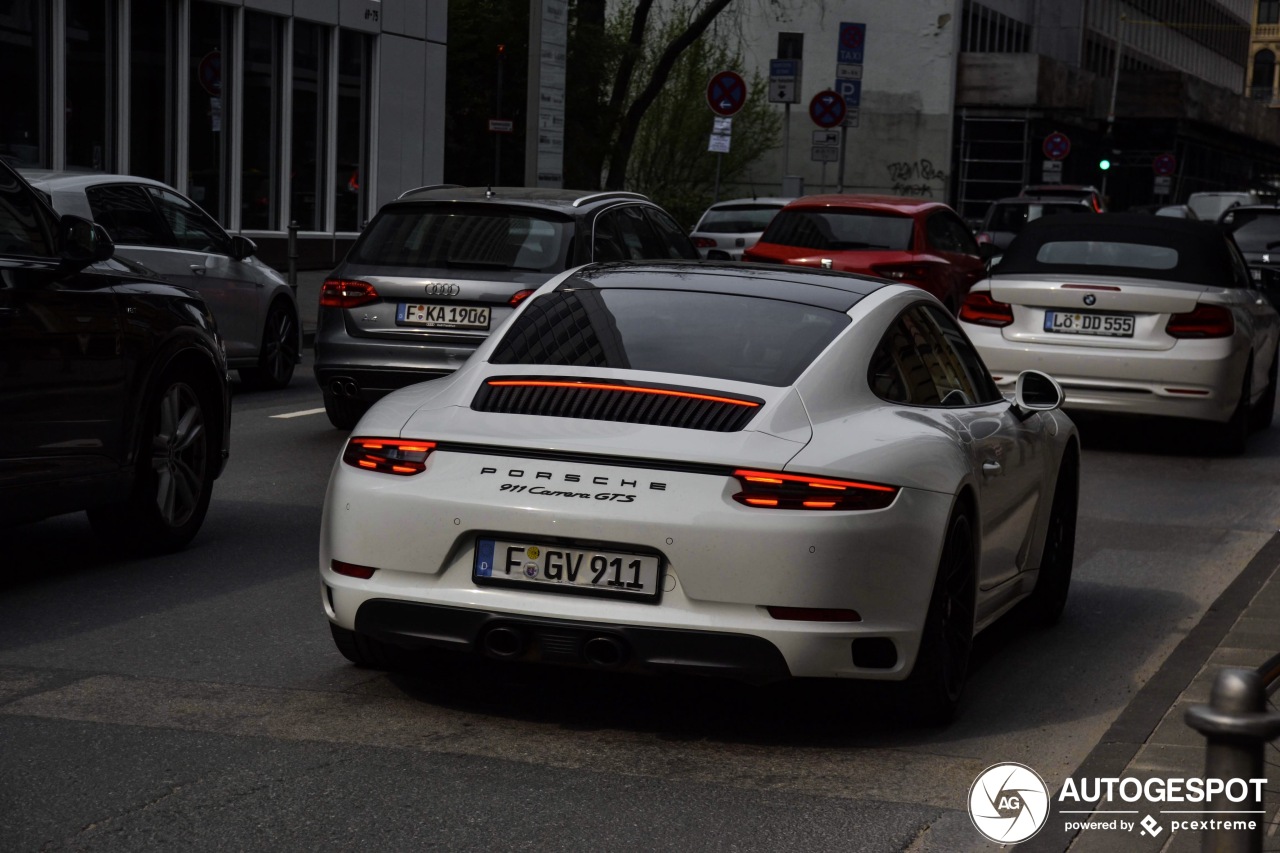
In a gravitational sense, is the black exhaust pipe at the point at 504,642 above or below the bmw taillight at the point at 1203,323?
below

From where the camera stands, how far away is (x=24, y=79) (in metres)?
25.5

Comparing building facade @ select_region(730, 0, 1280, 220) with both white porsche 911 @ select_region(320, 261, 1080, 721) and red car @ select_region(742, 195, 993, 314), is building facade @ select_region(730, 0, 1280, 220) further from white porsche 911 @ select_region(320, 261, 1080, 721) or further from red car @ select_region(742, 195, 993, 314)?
white porsche 911 @ select_region(320, 261, 1080, 721)

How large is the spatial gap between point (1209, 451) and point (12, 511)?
9.26m

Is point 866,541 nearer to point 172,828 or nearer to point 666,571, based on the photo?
point 666,571

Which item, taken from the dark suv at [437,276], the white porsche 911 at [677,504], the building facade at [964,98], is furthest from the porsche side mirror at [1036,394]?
the building facade at [964,98]

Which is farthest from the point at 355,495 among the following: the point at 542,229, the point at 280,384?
the point at 280,384

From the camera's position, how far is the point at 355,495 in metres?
5.44

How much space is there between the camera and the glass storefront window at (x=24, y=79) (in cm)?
2523

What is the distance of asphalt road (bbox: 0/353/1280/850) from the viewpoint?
4.49 meters

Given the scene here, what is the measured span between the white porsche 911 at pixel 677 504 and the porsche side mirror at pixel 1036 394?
0.63 metres

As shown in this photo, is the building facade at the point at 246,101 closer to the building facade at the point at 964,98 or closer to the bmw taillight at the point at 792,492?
the bmw taillight at the point at 792,492

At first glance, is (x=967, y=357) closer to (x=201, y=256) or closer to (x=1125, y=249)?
(x=1125, y=249)

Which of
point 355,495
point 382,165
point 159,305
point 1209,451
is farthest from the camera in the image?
point 382,165

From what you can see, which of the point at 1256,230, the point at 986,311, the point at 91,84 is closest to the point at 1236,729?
the point at 986,311
